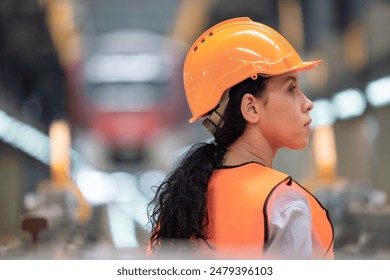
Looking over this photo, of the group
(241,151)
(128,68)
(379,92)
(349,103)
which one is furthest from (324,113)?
(241,151)

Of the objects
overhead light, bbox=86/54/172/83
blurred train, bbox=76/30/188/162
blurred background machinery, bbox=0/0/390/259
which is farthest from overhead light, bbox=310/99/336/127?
overhead light, bbox=86/54/172/83

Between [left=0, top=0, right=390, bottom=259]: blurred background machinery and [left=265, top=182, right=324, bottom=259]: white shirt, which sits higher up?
[left=0, top=0, right=390, bottom=259]: blurred background machinery

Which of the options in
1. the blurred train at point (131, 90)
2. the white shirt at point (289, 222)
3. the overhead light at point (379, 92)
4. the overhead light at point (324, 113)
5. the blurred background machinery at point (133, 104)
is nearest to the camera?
the white shirt at point (289, 222)

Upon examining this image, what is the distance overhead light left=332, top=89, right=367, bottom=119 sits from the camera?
3.96 meters

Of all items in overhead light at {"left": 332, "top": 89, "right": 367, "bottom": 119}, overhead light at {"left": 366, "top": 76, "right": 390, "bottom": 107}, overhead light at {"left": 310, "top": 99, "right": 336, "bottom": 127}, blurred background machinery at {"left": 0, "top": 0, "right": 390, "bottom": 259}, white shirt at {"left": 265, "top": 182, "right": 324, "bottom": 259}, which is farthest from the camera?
overhead light at {"left": 310, "top": 99, "right": 336, "bottom": 127}

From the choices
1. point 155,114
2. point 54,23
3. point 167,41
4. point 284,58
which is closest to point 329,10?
point 167,41

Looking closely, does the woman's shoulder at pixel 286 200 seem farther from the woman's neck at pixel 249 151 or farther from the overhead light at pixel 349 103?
the overhead light at pixel 349 103

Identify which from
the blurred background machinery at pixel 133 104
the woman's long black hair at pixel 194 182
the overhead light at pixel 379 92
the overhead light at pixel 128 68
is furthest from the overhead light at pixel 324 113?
the woman's long black hair at pixel 194 182

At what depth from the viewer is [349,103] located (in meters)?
4.10

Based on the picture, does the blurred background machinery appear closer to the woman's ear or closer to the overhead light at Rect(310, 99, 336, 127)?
the overhead light at Rect(310, 99, 336, 127)

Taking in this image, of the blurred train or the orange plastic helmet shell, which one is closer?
the orange plastic helmet shell

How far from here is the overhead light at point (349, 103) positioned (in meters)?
3.96

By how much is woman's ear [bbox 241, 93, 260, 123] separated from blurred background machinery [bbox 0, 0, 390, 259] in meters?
2.09

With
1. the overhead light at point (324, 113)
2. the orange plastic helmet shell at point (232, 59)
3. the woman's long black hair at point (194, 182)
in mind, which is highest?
the overhead light at point (324, 113)
